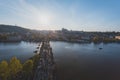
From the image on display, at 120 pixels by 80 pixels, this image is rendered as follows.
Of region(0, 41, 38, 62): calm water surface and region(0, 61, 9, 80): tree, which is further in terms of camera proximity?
region(0, 41, 38, 62): calm water surface

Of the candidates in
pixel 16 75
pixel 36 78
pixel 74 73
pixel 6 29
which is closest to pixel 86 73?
pixel 74 73

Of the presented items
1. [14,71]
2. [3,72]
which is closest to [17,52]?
[14,71]

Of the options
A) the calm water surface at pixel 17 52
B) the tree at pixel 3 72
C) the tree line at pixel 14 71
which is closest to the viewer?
the tree at pixel 3 72

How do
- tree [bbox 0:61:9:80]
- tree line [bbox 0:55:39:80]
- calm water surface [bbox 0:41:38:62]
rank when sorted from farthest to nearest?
1. calm water surface [bbox 0:41:38:62]
2. tree line [bbox 0:55:39:80]
3. tree [bbox 0:61:9:80]

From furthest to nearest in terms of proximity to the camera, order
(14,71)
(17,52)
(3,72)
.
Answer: (17,52)
(14,71)
(3,72)

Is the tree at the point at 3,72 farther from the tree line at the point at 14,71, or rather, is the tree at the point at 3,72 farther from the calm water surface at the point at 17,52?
the calm water surface at the point at 17,52

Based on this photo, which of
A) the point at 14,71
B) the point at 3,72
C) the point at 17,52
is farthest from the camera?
the point at 17,52

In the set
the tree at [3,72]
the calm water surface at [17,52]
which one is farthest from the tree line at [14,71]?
the calm water surface at [17,52]

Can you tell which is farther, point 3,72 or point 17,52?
point 17,52

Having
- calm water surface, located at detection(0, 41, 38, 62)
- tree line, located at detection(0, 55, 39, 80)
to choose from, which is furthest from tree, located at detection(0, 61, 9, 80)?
calm water surface, located at detection(0, 41, 38, 62)

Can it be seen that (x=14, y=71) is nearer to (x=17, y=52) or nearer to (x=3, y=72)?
(x=3, y=72)

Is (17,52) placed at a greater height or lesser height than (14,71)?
lesser

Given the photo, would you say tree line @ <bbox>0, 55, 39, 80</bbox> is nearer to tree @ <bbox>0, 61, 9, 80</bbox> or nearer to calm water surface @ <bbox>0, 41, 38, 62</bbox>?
tree @ <bbox>0, 61, 9, 80</bbox>

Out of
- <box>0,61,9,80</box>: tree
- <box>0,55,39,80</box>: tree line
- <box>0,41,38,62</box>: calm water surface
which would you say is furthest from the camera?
<box>0,41,38,62</box>: calm water surface
